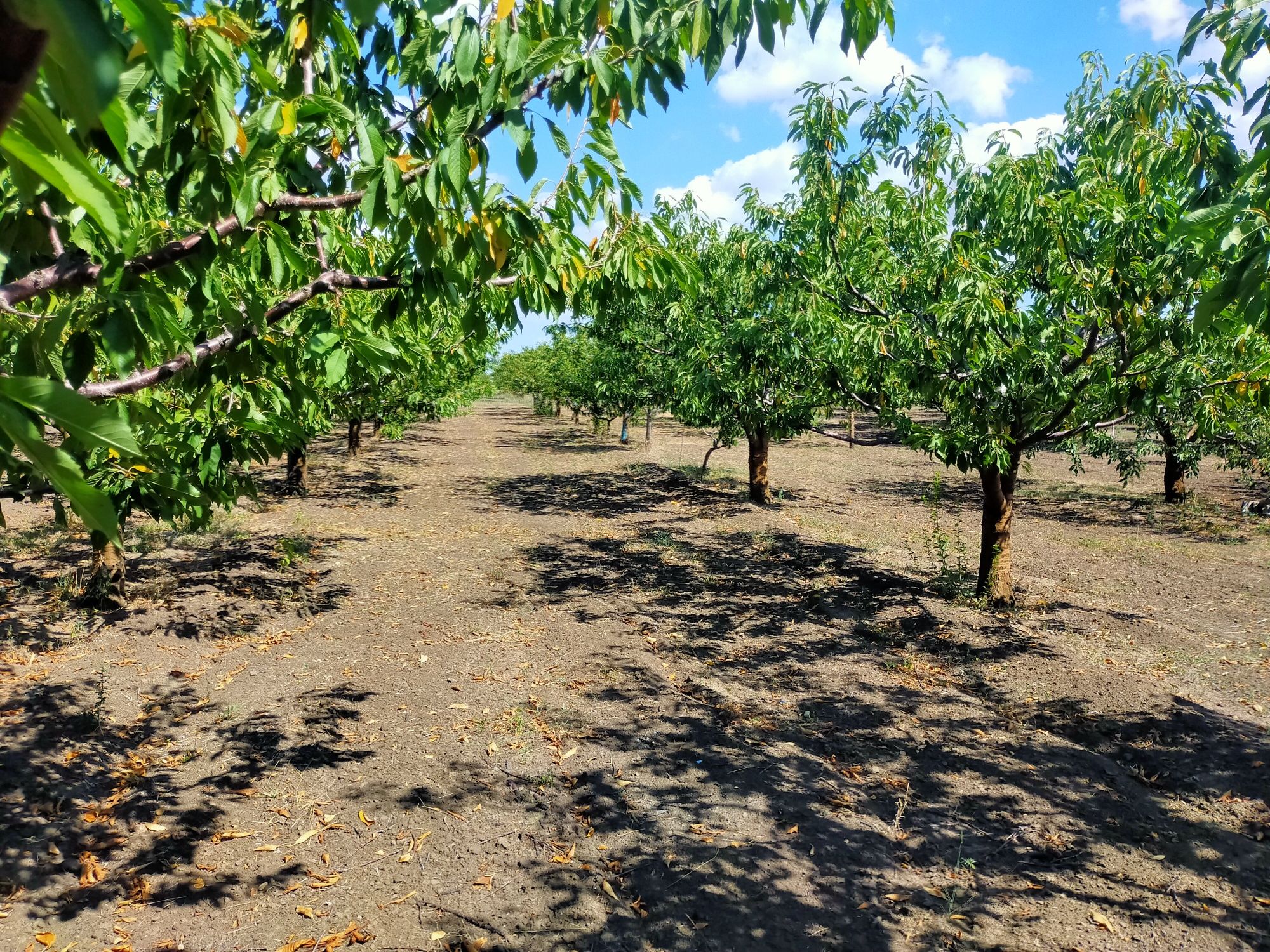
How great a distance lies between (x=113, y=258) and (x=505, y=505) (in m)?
14.7

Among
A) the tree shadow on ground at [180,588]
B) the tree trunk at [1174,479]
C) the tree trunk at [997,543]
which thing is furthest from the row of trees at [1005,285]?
the tree trunk at [1174,479]

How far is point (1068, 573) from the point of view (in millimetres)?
11031

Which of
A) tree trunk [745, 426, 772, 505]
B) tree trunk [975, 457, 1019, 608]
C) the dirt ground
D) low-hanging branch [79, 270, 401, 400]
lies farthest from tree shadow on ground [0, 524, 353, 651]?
tree trunk [745, 426, 772, 505]

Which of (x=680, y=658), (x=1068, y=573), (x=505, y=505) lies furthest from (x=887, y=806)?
(x=505, y=505)

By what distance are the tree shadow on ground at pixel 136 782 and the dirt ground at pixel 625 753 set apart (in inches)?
0.9

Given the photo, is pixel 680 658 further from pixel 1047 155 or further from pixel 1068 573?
pixel 1068 573

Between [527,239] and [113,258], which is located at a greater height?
[527,239]

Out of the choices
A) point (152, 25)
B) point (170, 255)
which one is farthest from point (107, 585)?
point (152, 25)

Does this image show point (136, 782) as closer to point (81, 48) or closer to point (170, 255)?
point (170, 255)

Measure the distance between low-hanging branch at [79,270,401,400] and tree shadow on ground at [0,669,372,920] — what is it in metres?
2.85

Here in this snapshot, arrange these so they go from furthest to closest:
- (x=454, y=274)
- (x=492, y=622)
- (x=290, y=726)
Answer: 1. (x=492, y=622)
2. (x=290, y=726)
3. (x=454, y=274)

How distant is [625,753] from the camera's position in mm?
5617

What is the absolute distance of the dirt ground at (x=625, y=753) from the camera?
3.97 meters

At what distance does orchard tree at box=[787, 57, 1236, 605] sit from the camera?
240 inches
